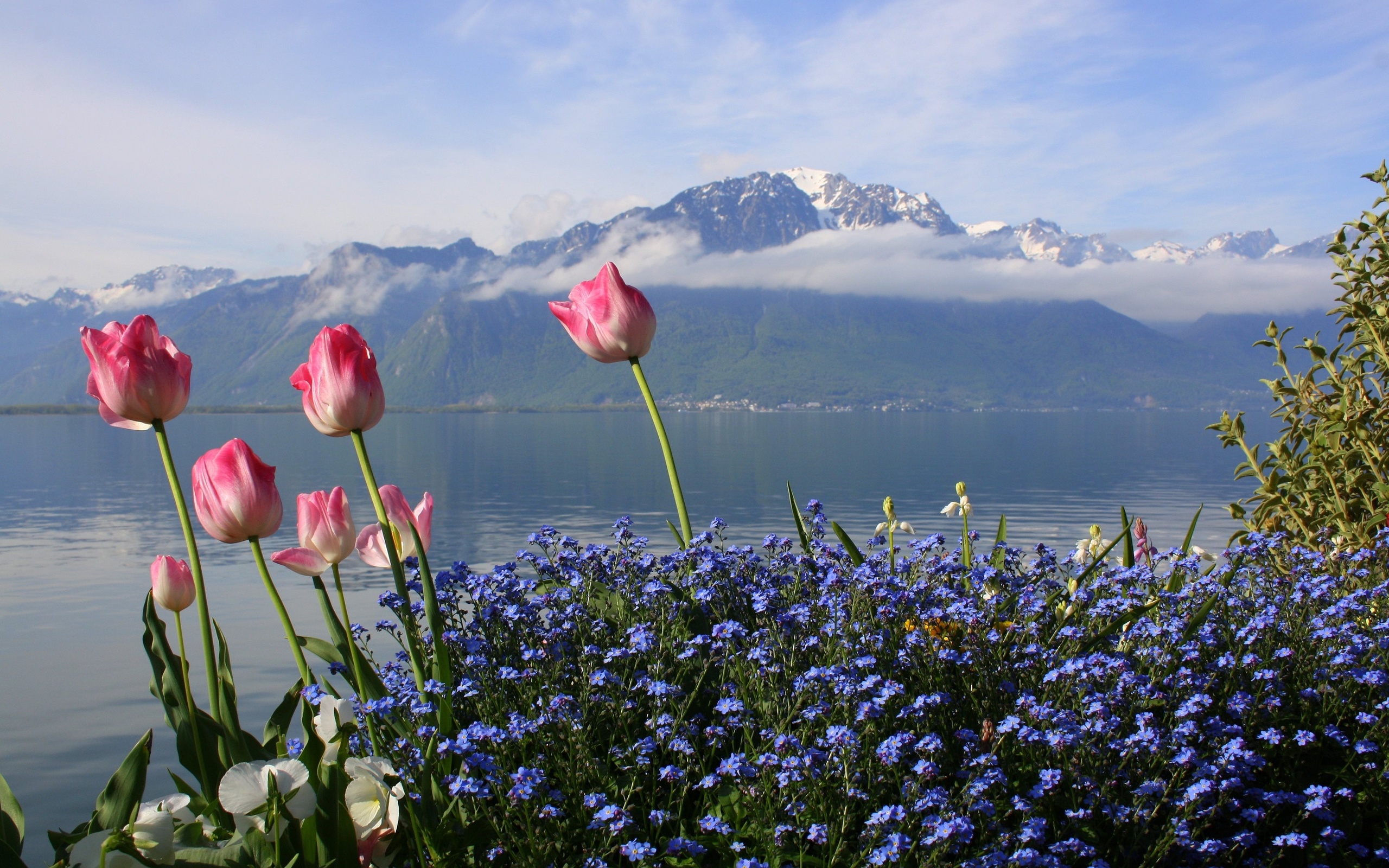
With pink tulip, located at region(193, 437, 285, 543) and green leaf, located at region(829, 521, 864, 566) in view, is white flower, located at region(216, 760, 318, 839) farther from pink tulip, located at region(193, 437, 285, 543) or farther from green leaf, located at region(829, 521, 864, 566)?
green leaf, located at region(829, 521, 864, 566)

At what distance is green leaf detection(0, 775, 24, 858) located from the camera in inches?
77.9

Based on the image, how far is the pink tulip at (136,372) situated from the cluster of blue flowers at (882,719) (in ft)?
2.79

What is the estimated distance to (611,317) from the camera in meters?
3.32

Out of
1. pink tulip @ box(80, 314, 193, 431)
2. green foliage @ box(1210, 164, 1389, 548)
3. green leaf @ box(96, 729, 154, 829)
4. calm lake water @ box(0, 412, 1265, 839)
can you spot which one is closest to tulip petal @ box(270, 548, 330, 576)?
pink tulip @ box(80, 314, 193, 431)

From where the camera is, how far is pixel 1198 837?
2615mm

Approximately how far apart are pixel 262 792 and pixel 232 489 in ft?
2.71

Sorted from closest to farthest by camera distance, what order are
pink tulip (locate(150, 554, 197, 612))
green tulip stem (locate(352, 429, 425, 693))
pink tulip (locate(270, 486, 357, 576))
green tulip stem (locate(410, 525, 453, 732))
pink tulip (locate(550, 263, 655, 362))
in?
green tulip stem (locate(410, 525, 453, 732)), green tulip stem (locate(352, 429, 425, 693)), pink tulip (locate(270, 486, 357, 576)), pink tulip (locate(150, 554, 197, 612)), pink tulip (locate(550, 263, 655, 362))

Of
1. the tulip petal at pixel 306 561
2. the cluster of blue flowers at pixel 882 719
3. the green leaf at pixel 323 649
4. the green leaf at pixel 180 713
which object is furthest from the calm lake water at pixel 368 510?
the cluster of blue flowers at pixel 882 719

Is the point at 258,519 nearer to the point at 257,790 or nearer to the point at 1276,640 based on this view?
the point at 257,790

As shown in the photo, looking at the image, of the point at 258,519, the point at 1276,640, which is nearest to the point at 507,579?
the point at 258,519

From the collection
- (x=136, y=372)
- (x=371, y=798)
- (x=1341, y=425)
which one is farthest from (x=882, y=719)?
(x=1341, y=425)

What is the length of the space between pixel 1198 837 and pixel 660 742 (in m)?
1.56

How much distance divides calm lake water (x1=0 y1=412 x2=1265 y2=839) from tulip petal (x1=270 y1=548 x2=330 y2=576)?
15.6ft

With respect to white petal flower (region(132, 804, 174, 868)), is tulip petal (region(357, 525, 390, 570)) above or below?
above
